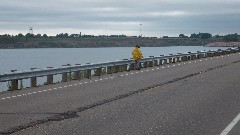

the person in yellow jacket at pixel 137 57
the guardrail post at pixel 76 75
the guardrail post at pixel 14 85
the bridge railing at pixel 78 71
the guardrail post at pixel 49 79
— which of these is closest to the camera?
the guardrail post at pixel 14 85

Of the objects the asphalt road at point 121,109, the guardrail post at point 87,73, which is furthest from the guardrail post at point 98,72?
the asphalt road at point 121,109

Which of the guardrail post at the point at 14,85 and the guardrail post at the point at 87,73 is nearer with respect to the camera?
the guardrail post at the point at 14,85

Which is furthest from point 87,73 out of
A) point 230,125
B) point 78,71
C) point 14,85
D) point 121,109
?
point 230,125

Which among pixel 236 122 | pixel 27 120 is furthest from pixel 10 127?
pixel 236 122

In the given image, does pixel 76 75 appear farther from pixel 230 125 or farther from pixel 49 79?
pixel 230 125

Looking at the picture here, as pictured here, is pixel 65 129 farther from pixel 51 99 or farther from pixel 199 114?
pixel 51 99

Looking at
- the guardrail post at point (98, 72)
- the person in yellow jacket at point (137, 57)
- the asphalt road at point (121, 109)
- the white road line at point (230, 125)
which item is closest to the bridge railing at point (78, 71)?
the guardrail post at point (98, 72)

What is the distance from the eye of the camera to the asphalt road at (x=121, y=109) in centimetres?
1007

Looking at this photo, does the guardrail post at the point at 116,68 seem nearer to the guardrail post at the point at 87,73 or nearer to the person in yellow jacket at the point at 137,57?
the person in yellow jacket at the point at 137,57

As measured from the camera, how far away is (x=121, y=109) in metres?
12.8

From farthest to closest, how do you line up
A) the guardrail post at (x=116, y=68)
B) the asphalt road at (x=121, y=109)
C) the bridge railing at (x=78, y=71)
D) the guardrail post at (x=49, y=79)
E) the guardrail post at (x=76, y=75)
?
the guardrail post at (x=116, y=68), the guardrail post at (x=76, y=75), the guardrail post at (x=49, y=79), the bridge railing at (x=78, y=71), the asphalt road at (x=121, y=109)

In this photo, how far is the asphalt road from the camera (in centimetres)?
1007

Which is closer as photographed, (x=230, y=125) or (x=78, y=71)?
(x=230, y=125)

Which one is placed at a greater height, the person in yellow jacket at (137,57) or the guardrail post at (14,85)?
the person in yellow jacket at (137,57)
